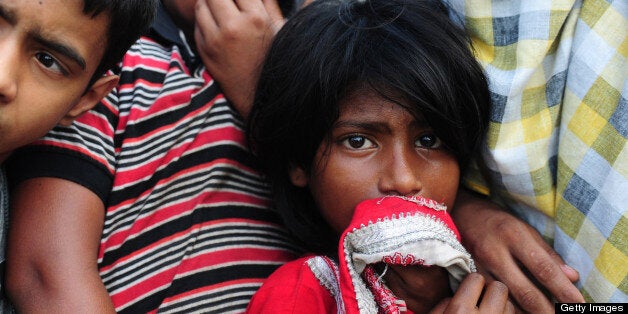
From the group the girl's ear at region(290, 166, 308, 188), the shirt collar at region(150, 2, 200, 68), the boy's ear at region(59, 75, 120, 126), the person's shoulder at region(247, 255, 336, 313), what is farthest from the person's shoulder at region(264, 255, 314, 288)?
the shirt collar at region(150, 2, 200, 68)

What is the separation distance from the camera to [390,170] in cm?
150

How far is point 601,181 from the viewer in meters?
1.50

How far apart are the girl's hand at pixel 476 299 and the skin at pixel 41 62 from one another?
969 millimetres

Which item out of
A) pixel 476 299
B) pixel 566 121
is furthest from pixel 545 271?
pixel 566 121

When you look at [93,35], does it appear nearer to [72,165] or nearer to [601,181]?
[72,165]

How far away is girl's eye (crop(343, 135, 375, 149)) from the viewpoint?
157cm

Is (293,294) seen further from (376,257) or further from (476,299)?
(476,299)

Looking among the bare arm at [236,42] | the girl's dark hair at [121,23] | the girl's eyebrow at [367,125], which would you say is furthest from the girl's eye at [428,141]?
the girl's dark hair at [121,23]

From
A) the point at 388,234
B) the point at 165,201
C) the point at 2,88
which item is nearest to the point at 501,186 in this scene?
the point at 388,234

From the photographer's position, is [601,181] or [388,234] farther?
[601,181]

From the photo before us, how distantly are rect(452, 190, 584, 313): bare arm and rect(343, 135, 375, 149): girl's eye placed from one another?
14.5 inches

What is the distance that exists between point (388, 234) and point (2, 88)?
0.83 m

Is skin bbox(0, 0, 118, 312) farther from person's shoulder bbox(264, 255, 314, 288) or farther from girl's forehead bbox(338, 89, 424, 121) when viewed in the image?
girl's forehead bbox(338, 89, 424, 121)

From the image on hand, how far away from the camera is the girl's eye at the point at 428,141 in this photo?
1.60m
